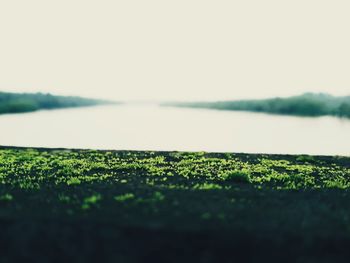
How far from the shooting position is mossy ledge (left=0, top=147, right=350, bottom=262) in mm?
11109

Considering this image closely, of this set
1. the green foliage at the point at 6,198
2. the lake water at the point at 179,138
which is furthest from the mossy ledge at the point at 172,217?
the lake water at the point at 179,138

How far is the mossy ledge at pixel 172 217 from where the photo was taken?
11.1m

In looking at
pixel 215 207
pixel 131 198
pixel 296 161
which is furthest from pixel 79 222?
pixel 296 161

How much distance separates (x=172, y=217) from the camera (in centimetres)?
1285

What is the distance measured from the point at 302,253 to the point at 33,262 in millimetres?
8377

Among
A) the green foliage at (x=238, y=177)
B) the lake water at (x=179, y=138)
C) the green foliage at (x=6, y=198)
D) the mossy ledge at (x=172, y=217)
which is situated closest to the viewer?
the mossy ledge at (x=172, y=217)

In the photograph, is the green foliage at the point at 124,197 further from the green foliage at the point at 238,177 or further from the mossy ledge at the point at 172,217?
the green foliage at the point at 238,177

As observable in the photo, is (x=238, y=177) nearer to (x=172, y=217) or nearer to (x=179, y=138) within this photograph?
(x=172, y=217)

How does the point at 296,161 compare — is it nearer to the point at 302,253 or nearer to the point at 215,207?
the point at 215,207

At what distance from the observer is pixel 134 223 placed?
39.6 ft

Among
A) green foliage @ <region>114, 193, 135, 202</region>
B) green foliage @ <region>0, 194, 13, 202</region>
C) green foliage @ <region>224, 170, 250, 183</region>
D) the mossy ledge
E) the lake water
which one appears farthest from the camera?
the lake water

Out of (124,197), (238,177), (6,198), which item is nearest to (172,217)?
(124,197)

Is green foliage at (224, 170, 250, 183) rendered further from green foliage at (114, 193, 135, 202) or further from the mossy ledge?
green foliage at (114, 193, 135, 202)

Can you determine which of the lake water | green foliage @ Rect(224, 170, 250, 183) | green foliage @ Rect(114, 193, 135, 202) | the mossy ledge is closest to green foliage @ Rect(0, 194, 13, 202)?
the mossy ledge
